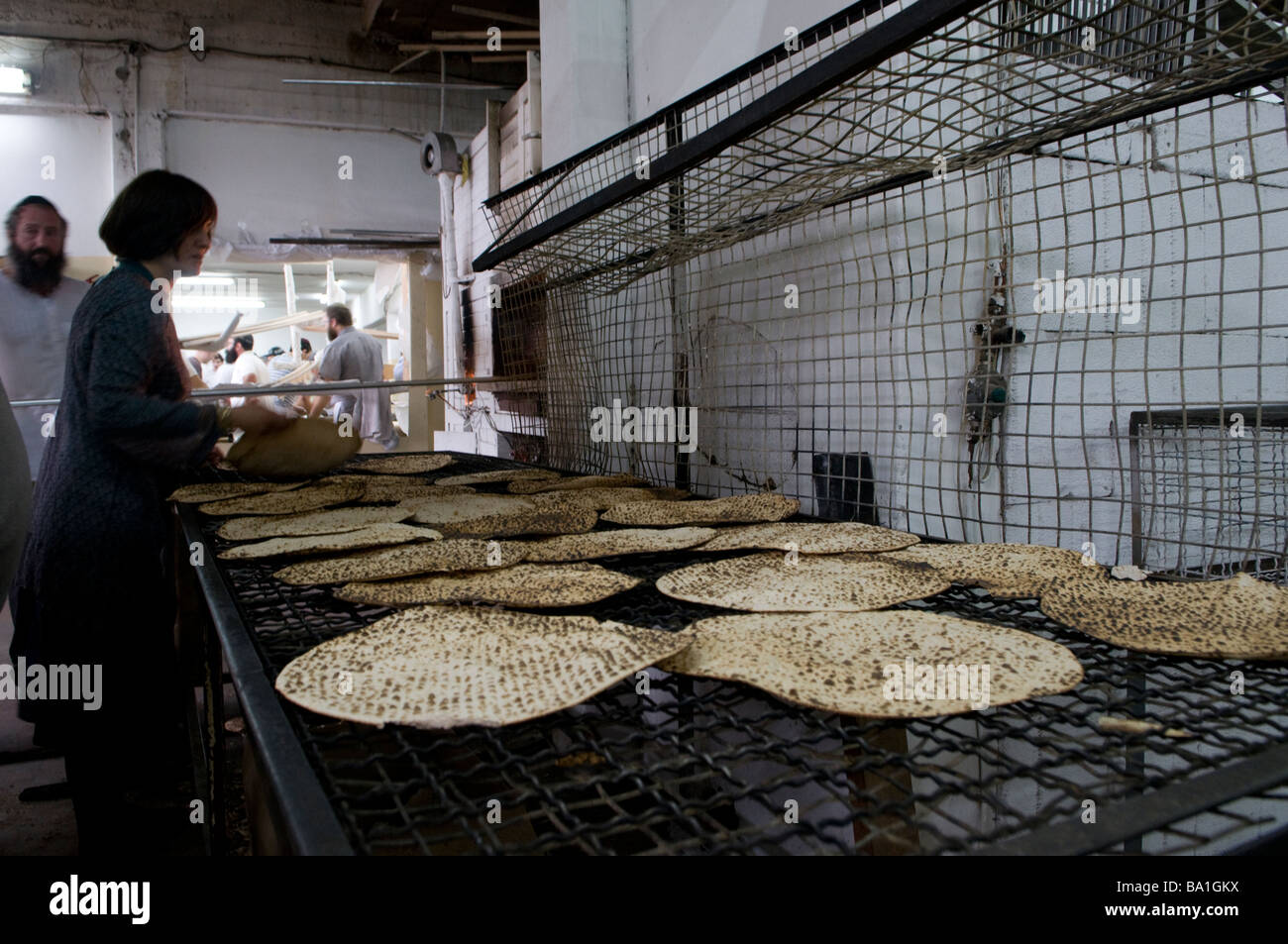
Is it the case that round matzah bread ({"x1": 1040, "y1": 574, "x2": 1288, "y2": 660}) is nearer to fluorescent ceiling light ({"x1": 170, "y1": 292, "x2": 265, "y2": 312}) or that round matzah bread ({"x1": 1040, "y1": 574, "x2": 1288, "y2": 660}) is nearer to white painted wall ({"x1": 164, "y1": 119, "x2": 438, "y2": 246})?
white painted wall ({"x1": 164, "y1": 119, "x2": 438, "y2": 246})

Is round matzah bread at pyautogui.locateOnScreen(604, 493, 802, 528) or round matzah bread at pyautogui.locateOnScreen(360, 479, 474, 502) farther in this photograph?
round matzah bread at pyautogui.locateOnScreen(360, 479, 474, 502)

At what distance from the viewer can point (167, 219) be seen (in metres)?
1.87

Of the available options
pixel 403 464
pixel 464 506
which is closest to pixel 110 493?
pixel 464 506

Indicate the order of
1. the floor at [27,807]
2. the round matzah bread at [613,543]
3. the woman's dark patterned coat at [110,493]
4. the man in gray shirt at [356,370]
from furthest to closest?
1. the man in gray shirt at [356,370]
2. the floor at [27,807]
3. the woman's dark patterned coat at [110,493]
4. the round matzah bread at [613,543]

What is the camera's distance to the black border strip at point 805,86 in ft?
3.51

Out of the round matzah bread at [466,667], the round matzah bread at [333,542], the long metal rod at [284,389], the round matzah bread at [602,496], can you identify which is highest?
the long metal rod at [284,389]

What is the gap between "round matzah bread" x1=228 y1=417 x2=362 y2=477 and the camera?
2430mm

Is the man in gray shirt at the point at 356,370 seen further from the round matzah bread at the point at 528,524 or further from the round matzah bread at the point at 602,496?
the round matzah bread at the point at 528,524

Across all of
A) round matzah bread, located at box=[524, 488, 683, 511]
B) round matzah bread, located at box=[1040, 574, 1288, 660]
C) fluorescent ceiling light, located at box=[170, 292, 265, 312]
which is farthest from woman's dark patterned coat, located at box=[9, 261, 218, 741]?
fluorescent ceiling light, located at box=[170, 292, 265, 312]

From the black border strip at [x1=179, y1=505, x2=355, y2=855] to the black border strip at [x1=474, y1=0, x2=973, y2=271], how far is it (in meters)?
1.15

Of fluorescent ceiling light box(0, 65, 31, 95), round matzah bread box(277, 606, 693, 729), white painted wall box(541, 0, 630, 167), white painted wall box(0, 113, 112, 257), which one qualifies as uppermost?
fluorescent ceiling light box(0, 65, 31, 95)

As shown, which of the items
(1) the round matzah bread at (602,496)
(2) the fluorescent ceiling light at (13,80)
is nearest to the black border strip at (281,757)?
(1) the round matzah bread at (602,496)

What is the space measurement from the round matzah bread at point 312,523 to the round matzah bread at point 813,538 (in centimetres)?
79

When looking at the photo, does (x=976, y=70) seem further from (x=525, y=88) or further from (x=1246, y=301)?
(x=525, y=88)
